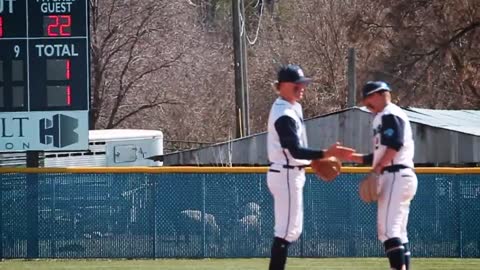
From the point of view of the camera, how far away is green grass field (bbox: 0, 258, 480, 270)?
14000 millimetres

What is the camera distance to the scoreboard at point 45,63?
15852mm

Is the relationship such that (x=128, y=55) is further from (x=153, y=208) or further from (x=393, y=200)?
(x=393, y=200)

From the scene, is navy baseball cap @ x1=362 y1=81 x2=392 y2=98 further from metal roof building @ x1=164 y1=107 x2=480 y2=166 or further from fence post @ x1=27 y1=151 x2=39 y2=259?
metal roof building @ x1=164 y1=107 x2=480 y2=166

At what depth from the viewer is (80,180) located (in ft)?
52.1

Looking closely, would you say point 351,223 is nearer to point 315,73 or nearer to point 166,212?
point 166,212

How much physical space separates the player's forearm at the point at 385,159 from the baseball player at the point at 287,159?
0.44 meters

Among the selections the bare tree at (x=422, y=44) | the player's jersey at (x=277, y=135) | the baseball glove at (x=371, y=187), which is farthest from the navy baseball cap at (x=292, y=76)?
the bare tree at (x=422, y=44)

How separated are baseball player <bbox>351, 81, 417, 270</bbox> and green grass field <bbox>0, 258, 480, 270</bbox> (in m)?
4.52

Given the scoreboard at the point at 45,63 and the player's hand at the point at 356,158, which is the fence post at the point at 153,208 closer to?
the scoreboard at the point at 45,63

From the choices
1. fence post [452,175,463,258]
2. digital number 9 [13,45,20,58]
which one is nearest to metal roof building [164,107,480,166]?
fence post [452,175,463,258]

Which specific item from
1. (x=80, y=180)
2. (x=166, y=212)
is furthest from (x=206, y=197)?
(x=80, y=180)

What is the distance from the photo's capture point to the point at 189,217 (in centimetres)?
1593

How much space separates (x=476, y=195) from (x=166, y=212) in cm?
459

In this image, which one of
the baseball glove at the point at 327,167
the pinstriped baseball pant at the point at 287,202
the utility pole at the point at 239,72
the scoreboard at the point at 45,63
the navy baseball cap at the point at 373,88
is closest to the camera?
the pinstriped baseball pant at the point at 287,202
